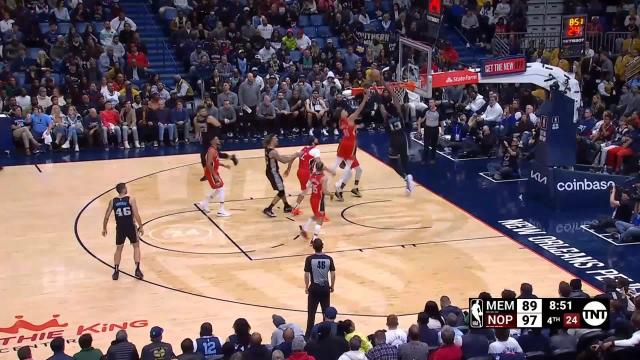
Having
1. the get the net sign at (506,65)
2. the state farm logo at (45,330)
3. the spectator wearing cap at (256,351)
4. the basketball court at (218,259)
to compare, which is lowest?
the state farm logo at (45,330)

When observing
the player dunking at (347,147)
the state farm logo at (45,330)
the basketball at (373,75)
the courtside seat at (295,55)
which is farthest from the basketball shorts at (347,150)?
the courtside seat at (295,55)

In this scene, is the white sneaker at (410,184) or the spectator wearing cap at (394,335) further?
the white sneaker at (410,184)

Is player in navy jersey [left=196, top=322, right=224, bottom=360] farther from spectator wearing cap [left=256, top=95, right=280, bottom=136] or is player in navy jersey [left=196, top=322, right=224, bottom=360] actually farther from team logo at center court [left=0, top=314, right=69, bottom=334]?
spectator wearing cap [left=256, top=95, right=280, bottom=136]

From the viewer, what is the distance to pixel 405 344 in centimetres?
1146

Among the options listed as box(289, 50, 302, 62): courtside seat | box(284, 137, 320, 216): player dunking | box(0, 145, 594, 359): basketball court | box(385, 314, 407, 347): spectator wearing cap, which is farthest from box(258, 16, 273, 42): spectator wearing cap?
box(385, 314, 407, 347): spectator wearing cap

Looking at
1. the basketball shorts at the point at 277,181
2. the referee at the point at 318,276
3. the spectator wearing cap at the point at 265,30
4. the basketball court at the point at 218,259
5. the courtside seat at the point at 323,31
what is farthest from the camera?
the courtside seat at the point at 323,31

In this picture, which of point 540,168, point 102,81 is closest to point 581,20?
point 540,168

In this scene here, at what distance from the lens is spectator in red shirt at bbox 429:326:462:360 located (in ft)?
36.9

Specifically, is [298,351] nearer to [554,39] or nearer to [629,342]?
[629,342]

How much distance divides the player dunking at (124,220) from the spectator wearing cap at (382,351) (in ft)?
19.4

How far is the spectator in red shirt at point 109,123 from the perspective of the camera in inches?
1000

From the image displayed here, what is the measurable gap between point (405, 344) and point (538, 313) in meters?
1.51

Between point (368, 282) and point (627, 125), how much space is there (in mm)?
9016

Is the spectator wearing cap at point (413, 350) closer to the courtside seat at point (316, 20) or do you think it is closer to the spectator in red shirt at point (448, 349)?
the spectator in red shirt at point (448, 349)
